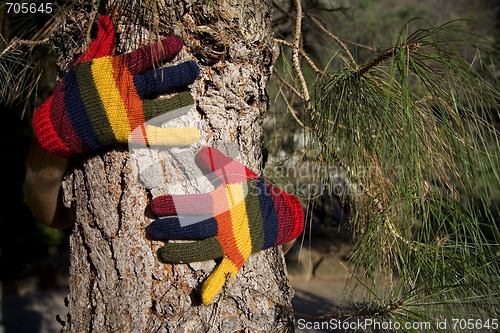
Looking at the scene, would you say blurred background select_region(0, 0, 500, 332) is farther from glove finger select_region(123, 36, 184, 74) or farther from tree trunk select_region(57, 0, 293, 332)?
glove finger select_region(123, 36, 184, 74)

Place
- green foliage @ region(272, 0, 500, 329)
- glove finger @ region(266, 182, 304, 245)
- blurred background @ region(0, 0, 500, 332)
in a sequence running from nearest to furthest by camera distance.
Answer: green foliage @ region(272, 0, 500, 329) → glove finger @ region(266, 182, 304, 245) → blurred background @ region(0, 0, 500, 332)

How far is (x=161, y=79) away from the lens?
562mm

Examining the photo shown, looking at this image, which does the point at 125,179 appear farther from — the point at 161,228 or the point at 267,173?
the point at 267,173

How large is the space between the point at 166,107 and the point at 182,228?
0.18m

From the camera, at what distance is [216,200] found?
1.92 ft

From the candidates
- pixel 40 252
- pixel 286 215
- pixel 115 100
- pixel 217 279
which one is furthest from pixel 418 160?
pixel 40 252

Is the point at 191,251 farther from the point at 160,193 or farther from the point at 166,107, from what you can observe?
the point at 166,107

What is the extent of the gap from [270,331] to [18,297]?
245 cm

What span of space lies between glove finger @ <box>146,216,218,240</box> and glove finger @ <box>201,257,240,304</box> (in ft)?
0.16

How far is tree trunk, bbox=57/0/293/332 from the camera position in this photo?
57 cm

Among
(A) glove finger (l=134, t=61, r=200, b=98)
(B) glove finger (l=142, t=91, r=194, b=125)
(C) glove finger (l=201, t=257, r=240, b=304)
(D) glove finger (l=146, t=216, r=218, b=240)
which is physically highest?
(A) glove finger (l=134, t=61, r=200, b=98)

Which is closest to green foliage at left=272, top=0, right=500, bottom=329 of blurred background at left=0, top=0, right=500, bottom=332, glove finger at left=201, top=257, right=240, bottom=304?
glove finger at left=201, top=257, right=240, bottom=304

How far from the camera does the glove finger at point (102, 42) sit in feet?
1.91

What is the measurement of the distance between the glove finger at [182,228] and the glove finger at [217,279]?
0.05 meters
